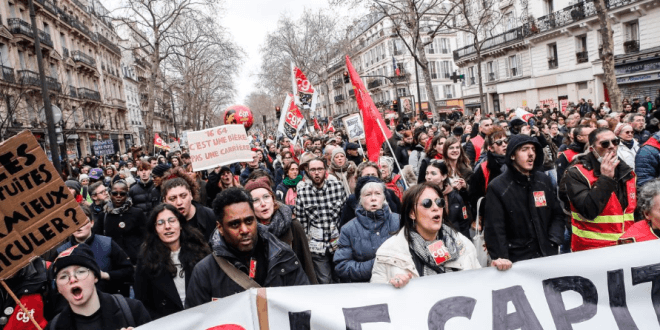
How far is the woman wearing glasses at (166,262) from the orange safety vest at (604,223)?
2.82 meters

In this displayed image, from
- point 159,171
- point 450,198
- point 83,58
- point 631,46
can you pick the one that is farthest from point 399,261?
point 83,58

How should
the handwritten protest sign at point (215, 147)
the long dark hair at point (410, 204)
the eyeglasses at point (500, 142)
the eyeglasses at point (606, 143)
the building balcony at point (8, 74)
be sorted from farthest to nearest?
the building balcony at point (8, 74)
the handwritten protest sign at point (215, 147)
the eyeglasses at point (500, 142)
the eyeglasses at point (606, 143)
the long dark hair at point (410, 204)

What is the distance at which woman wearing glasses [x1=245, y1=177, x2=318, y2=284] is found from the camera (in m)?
3.85

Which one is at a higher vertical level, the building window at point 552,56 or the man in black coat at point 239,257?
the building window at point 552,56

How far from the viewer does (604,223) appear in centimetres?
363

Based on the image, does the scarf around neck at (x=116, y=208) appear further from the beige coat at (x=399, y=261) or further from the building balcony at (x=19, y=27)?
Answer: the building balcony at (x=19, y=27)

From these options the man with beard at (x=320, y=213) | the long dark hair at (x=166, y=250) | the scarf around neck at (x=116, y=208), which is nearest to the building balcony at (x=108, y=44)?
the scarf around neck at (x=116, y=208)

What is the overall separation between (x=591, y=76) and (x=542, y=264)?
27.0 m

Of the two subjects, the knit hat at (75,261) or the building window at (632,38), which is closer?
the knit hat at (75,261)

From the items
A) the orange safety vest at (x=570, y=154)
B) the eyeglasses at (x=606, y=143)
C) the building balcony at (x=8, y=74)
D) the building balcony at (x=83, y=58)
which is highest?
the building balcony at (x=83, y=58)

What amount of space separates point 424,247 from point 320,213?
87.4 inches

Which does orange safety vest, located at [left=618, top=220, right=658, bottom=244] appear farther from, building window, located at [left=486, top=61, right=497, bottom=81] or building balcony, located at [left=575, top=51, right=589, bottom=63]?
building window, located at [left=486, top=61, right=497, bottom=81]

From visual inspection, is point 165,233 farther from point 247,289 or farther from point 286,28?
point 286,28

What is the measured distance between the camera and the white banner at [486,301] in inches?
104
